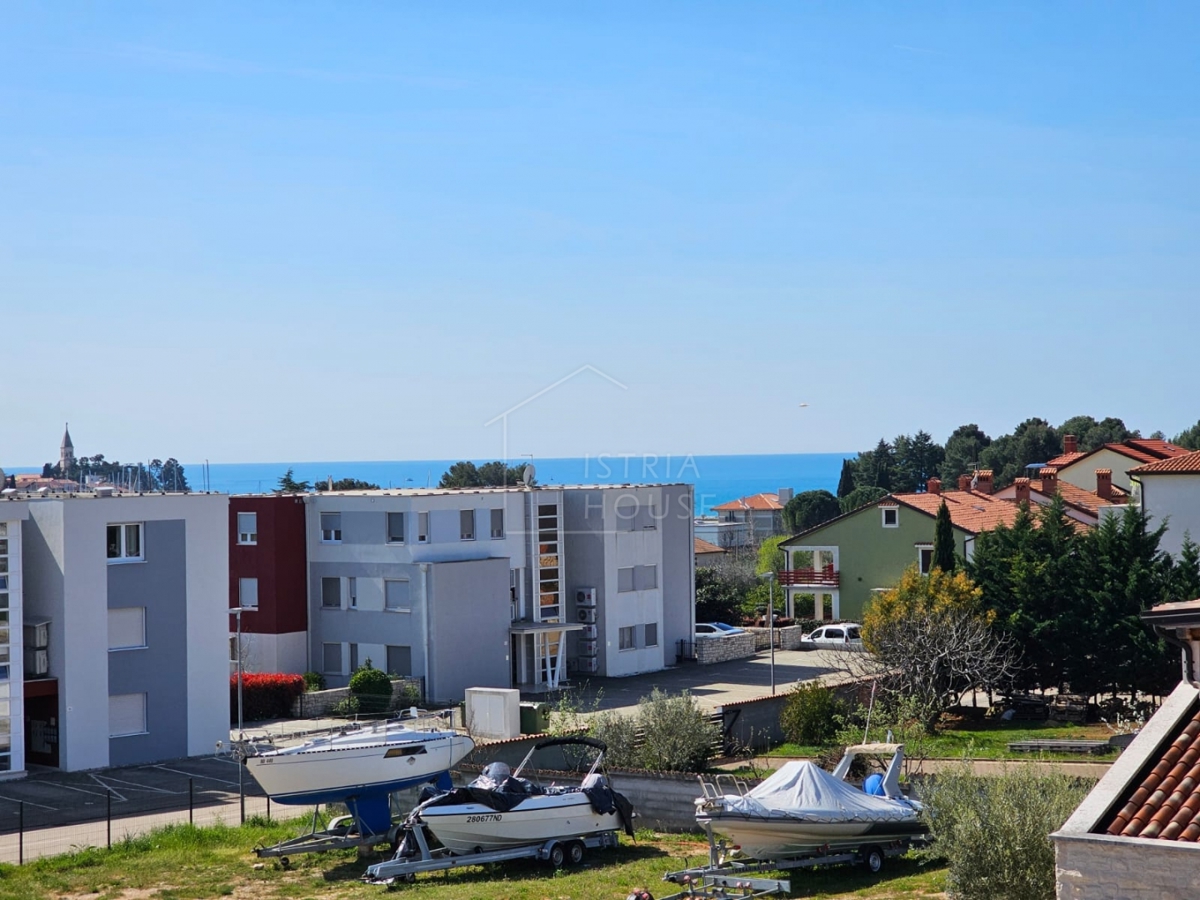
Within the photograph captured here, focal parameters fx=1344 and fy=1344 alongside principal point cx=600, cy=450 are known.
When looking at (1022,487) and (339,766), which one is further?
(1022,487)

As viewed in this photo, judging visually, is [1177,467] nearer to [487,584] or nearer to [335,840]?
[487,584]

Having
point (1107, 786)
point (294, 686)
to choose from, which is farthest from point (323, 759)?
point (294, 686)

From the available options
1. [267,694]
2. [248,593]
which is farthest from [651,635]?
[267,694]

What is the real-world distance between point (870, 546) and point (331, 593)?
24.0m

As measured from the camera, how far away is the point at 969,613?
35562 millimetres

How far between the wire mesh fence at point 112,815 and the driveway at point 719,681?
12629 mm

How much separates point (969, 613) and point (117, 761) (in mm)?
21749

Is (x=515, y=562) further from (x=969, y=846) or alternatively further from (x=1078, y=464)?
(x=1078, y=464)

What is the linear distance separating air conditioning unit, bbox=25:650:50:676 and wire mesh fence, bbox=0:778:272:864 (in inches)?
147

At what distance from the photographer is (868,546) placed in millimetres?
55906

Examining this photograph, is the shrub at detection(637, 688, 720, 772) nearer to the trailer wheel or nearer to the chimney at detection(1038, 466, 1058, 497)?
the trailer wheel

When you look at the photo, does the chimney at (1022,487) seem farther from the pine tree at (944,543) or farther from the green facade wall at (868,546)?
the pine tree at (944,543)

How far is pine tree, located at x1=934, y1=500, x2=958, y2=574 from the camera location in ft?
151

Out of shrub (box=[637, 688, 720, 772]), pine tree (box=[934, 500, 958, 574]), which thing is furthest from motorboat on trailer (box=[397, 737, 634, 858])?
pine tree (box=[934, 500, 958, 574])
